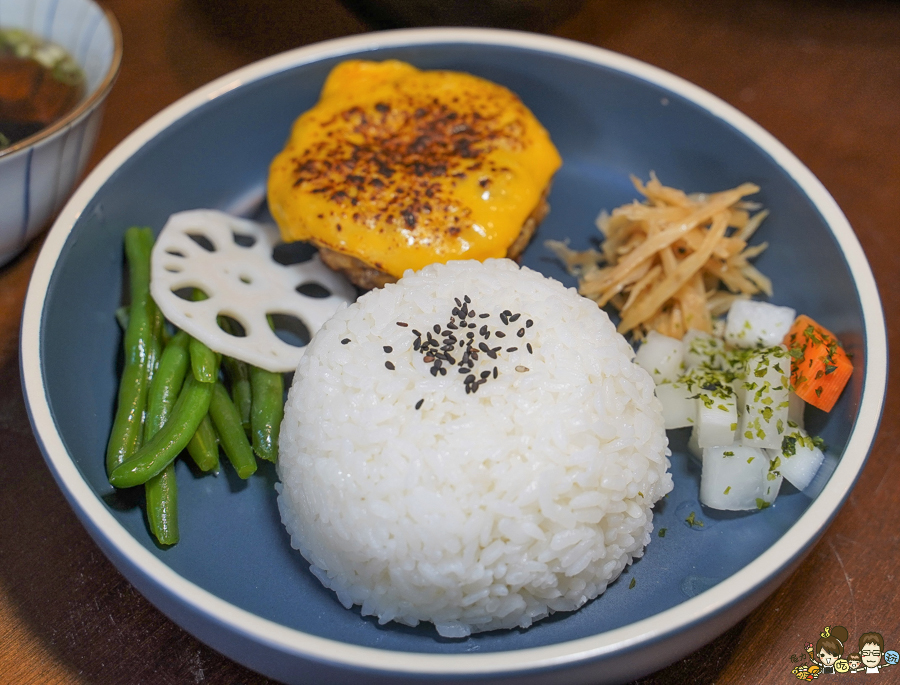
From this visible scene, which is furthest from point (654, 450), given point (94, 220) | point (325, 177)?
point (94, 220)

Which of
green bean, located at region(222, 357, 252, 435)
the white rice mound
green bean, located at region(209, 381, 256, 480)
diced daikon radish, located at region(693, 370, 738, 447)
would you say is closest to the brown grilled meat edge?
the white rice mound

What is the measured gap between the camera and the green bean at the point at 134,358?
2.30 meters

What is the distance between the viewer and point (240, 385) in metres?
2.51

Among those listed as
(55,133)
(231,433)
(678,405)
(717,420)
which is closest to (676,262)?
(678,405)

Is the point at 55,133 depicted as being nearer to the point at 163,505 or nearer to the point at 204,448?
the point at 204,448

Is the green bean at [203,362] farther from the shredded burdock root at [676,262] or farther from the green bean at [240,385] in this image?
the shredded burdock root at [676,262]

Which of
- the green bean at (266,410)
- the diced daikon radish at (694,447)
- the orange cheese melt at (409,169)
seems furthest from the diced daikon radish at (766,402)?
the green bean at (266,410)

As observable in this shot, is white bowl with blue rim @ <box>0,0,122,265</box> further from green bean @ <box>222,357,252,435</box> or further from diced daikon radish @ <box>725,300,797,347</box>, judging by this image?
diced daikon radish @ <box>725,300,797,347</box>

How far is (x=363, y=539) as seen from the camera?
200 cm

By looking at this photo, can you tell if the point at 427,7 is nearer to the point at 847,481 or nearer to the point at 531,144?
the point at 531,144

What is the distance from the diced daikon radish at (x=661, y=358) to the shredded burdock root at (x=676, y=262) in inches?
6.0

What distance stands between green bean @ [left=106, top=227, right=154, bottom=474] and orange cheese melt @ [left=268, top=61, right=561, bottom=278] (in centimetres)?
48

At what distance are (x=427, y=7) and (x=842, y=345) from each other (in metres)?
2.37

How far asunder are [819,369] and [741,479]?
1.36ft
